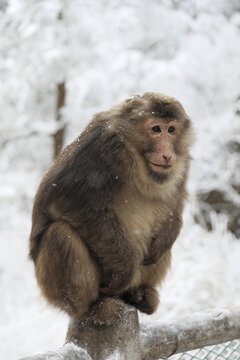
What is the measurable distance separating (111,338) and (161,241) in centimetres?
68

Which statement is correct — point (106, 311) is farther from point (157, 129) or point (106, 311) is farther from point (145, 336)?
point (157, 129)

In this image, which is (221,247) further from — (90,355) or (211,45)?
(90,355)

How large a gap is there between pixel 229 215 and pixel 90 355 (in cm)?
709

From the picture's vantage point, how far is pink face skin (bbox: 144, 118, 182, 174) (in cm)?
268

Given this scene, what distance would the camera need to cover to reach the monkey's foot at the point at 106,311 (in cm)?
247

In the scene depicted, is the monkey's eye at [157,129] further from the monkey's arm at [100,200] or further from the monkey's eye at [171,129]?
the monkey's arm at [100,200]

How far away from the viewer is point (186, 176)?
307cm

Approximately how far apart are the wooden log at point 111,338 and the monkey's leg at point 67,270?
0.36ft

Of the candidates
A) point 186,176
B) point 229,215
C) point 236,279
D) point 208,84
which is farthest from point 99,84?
point 186,176

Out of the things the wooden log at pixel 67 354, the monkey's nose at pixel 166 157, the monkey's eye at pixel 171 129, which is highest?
the monkey's eye at pixel 171 129

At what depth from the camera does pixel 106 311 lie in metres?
2.50

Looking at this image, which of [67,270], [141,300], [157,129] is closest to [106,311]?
[67,270]

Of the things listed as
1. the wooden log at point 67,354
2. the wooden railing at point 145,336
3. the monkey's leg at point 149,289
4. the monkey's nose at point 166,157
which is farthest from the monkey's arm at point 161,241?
the wooden log at point 67,354

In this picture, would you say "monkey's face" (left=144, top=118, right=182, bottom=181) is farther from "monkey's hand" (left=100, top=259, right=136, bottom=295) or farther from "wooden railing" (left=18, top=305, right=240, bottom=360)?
"wooden railing" (left=18, top=305, right=240, bottom=360)
